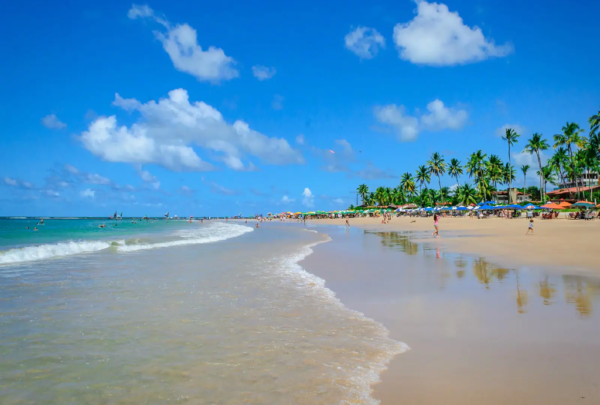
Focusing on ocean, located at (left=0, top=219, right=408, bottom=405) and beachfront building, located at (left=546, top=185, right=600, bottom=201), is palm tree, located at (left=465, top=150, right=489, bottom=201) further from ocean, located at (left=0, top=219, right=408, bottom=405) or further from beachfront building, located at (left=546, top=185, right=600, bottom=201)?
ocean, located at (left=0, top=219, right=408, bottom=405)

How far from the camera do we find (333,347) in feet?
17.7

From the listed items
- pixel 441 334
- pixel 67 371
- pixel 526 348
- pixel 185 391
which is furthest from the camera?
pixel 441 334

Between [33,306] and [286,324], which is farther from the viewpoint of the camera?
[33,306]

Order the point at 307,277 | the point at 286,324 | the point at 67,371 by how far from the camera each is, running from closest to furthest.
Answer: the point at 67,371 < the point at 286,324 < the point at 307,277

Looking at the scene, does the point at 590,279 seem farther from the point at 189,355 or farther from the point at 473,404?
the point at 189,355

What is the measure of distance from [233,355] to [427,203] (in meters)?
Answer: 123

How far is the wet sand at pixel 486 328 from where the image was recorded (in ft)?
13.0

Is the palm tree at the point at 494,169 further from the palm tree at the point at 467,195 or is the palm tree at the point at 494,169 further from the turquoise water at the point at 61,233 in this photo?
the turquoise water at the point at 61,233

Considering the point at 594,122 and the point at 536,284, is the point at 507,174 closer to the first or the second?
the point at 594,122

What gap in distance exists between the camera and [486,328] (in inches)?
236

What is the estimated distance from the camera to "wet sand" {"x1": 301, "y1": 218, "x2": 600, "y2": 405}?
3957 mm

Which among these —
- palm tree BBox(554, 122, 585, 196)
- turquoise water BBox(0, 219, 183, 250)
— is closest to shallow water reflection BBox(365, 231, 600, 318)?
turquoise water BBox(0, 219, 183, 250)

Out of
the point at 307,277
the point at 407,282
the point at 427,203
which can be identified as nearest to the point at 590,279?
the point at 407,282

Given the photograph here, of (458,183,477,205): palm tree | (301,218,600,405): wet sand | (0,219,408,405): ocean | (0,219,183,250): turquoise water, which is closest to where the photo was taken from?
(301,218,600,405): wet sand
